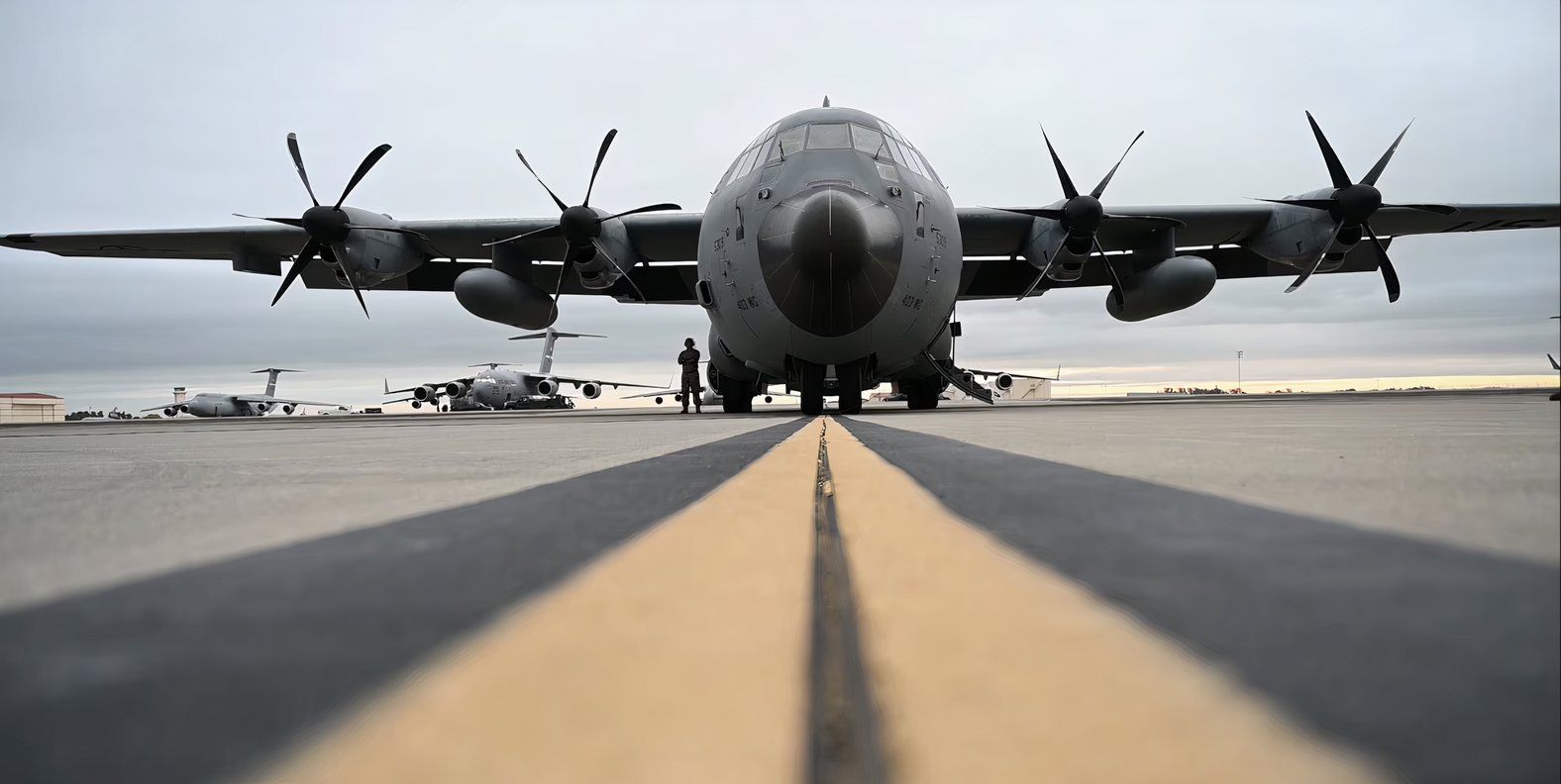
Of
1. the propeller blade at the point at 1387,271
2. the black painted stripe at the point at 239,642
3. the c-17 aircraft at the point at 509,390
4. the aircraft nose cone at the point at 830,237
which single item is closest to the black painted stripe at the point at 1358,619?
the black painted stripe at the point at 239,642

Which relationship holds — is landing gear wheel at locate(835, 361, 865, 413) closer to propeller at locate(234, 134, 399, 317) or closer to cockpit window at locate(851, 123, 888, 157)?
cockpit window at locate(851, 123, 888, 157)

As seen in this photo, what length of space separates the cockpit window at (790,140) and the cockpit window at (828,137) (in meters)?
0.10

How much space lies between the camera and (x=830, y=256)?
6898mm

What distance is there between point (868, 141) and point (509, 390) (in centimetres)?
2904

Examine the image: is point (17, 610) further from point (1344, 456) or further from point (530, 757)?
point (1344, 456)

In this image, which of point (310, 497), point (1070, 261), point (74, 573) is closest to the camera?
point (74, 573)

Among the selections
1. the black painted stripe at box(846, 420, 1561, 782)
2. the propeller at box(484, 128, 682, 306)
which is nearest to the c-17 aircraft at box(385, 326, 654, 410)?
the propeller at box(484, 128, 682, 306)

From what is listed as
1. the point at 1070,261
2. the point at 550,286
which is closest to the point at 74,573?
the point at 1070,261

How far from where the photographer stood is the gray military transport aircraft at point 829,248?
24.1ft

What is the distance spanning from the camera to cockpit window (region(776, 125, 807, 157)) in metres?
7.94

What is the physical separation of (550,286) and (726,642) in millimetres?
14768

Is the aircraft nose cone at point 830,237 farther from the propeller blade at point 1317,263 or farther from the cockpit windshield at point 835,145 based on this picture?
the propeller blade at point 1317,263

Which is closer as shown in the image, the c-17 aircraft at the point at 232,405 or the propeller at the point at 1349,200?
the propeller at the point at 1349,200

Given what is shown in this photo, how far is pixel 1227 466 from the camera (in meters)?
1.54
